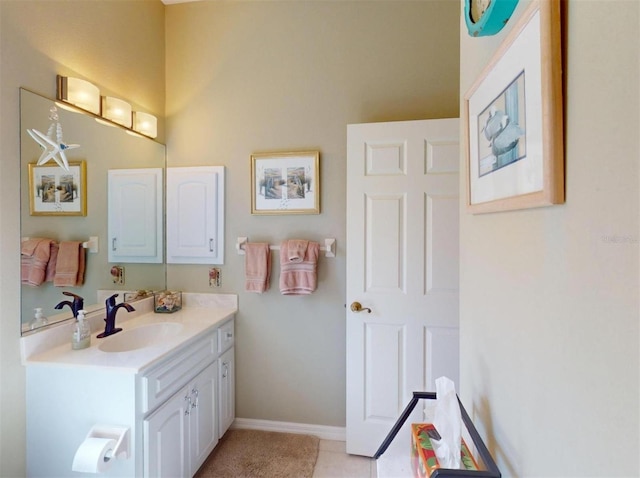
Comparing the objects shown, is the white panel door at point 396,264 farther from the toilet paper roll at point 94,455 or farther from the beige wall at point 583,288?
the toilet paper roll at point 94,455

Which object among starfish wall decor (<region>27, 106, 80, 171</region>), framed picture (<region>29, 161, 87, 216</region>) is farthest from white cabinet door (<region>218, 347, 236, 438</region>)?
starfish wall decor (<region>27, 106, 80, 171</region>)

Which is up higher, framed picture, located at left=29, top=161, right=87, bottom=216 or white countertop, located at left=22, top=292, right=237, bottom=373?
framed picture, located at left=29, top=161, right=87, bottom=216

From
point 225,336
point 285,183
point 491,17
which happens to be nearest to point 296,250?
point 285,183

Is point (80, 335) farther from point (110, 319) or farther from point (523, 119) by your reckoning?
point (523, 119)

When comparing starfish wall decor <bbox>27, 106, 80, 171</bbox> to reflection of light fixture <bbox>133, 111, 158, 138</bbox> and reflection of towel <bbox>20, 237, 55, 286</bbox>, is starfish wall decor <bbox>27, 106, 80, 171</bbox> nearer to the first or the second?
reflection of towel <bbox>20, 237, 55, 286</bbox>

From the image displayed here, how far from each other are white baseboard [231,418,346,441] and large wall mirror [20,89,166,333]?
1185 millimetres

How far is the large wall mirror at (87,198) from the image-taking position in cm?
139

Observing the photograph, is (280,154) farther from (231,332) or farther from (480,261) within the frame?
(480,261)

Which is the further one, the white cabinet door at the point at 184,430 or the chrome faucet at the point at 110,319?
the chrome faucet at the point at 110,319

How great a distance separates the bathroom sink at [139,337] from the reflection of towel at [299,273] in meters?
0.71

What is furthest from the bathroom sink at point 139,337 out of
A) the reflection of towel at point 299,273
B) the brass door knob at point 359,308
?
the brass door knob at point 359,308

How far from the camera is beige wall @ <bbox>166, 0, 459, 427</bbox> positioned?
80.7 inches

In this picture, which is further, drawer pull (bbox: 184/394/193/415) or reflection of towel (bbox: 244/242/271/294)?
reflection of towel (bbox: 244/242/271/294)

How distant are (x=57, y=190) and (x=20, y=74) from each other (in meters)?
0.52
